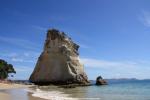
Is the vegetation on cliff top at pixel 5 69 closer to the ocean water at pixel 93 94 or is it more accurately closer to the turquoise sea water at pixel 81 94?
the ocean water at pixel 93 94

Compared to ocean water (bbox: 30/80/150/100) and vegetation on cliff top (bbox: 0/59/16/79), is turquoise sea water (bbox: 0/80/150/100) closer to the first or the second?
ocean water (bbox: 30/80/150/100)

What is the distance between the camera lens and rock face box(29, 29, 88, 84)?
72.0m

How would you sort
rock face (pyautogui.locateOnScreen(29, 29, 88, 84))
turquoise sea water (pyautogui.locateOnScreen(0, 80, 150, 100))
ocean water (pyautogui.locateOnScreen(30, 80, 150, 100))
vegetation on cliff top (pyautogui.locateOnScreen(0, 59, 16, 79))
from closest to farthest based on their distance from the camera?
turquoise sea water (pyautogui.locateOnScreen(0, 80, 150, 100)), ocean water (pyautogui.locateOnScreen(30, 80, 150, 100)), rock face (pyautogui.locateOnScreen(29, 29, 88, 84)), vegetation on cliff top (pyautogui.locateOnScreen(0, 59, 16, 79))

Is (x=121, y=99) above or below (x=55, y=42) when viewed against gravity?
below

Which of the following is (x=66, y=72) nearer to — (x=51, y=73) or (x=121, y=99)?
(x=51, y=73)

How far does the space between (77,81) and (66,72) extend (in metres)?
3.67

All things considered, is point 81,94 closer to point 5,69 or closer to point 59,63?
point 59,63

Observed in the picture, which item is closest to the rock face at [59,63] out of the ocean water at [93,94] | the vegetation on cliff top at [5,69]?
the vegetation on cliff top at [5,69]

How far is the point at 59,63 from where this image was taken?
245ft

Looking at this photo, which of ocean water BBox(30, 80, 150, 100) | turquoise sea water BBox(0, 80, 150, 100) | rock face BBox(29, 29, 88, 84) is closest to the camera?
turquoise sea water BBox(0, 80, 150, 100)

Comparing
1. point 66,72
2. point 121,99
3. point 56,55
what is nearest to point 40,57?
point 56,55

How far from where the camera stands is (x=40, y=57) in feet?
262

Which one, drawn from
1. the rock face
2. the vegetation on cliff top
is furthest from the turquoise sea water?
the vegetation on cliff top

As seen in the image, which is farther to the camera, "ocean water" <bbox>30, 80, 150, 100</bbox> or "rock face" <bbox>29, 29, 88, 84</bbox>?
"rock face" <bbox>29, 29, 88, 84</bbox>
